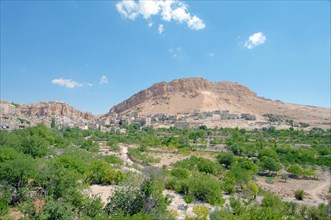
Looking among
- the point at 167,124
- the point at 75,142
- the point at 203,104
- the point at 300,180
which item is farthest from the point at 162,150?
the point at 203,104

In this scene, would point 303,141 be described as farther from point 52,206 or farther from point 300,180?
point 52,206

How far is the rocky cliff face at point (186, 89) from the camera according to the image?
483 feet

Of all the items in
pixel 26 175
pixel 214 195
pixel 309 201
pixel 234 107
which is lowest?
pixel 309 201

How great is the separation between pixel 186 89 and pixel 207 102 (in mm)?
21173

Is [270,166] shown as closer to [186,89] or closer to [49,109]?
[49,109]

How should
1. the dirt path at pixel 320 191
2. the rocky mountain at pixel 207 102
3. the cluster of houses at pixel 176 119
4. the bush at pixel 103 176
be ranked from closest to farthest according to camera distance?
1. the bush at pixel 103 176
2. the dirt path at pixel 320 191
3. the cluster of houses at pixel 176 119
4. the rocky mountain at pixel 207 102

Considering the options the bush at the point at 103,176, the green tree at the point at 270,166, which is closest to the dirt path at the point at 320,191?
the green tree at the point at 270,166

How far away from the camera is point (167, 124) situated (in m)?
95.4

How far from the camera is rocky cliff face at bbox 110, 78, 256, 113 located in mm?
147125

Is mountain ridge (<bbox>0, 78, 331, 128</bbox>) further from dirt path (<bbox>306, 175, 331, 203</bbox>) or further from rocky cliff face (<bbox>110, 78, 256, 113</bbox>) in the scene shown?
dirt path (<bbox>306, 175, 331, 203</bbox>)

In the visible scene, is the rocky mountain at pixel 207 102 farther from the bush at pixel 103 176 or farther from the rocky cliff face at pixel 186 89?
the bush at pixel 103 176

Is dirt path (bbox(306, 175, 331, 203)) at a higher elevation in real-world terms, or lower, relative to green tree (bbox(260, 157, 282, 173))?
lower

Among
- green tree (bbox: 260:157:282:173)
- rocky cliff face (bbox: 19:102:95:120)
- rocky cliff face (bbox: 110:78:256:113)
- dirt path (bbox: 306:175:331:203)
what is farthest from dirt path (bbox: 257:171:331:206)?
rocky cliff face (bbox: 110:78:256:113)

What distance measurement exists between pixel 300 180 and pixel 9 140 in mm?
31694
